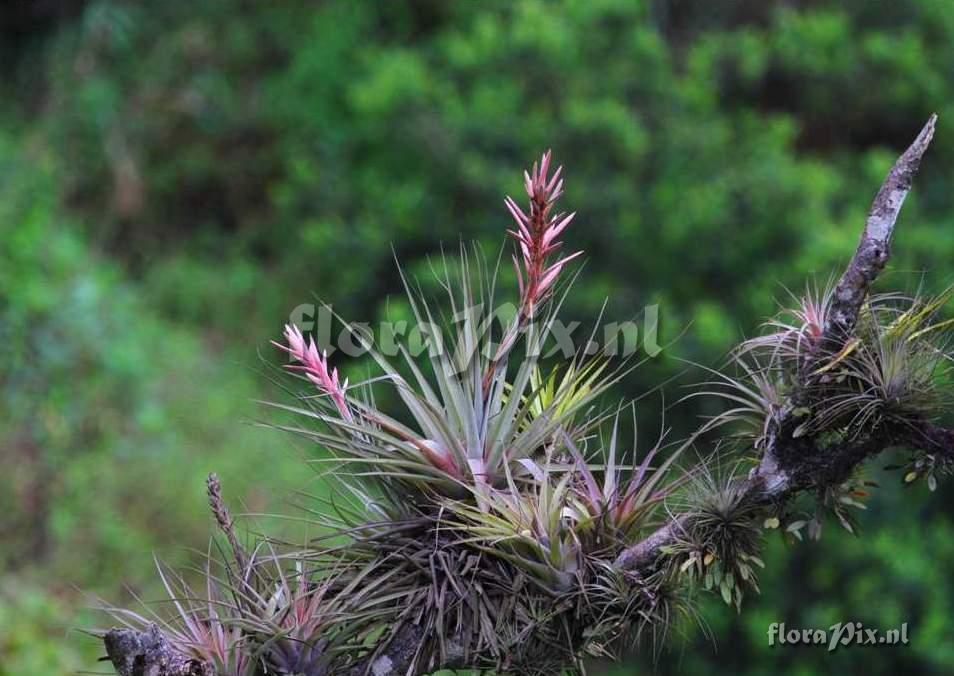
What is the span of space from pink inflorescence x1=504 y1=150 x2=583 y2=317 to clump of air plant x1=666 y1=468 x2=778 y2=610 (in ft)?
1.72

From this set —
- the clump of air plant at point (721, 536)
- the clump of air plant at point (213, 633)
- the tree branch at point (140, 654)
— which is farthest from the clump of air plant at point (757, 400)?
the tree branch at point (140, 654)

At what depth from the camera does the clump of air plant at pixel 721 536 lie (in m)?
2.35

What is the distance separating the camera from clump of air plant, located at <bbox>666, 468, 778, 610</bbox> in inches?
92.4

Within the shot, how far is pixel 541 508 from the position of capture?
2.38 metres

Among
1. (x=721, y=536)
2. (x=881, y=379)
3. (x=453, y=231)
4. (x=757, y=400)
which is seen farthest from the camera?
(x=453, y=231)

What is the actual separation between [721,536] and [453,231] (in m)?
7.81

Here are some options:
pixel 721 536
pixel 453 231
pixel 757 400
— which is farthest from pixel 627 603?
pixel 453 231

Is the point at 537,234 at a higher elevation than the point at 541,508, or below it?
higher

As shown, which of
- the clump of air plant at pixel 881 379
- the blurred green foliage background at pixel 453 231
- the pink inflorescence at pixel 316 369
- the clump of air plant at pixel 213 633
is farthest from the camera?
the blurred green foliage background at pixel 453 231

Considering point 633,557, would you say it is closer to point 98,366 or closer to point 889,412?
point 889,412

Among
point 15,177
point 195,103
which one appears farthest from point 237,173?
point 15,177

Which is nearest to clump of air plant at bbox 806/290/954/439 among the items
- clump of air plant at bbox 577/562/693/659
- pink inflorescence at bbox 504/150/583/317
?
clump of air plant at bbox 577/562/693/659

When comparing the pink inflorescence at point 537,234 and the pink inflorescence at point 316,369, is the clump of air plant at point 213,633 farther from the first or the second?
the pink inflorescence at point 537,234

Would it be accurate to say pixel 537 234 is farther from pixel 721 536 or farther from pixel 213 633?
pixel 213 633
